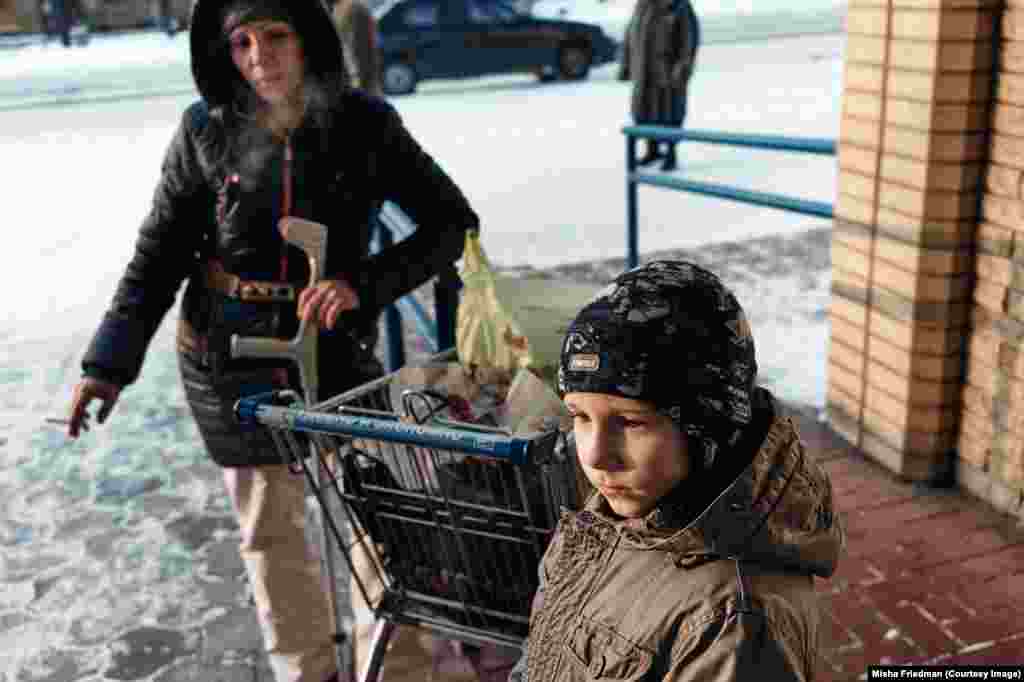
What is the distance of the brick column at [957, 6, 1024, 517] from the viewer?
3.22m

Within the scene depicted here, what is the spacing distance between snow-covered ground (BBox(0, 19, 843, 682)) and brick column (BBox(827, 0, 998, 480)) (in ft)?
2.84

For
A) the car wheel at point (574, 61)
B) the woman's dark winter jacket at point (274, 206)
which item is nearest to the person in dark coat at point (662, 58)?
the car wheel at point (574, 61)

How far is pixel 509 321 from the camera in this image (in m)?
2.32

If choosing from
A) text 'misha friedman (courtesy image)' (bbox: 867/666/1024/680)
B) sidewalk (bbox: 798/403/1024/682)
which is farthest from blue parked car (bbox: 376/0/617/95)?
text 'misha friedman (courtesy image)' (bbox: 867/666/1024/680)

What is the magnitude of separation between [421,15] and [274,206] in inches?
594

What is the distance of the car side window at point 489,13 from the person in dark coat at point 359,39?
6860 millimetres

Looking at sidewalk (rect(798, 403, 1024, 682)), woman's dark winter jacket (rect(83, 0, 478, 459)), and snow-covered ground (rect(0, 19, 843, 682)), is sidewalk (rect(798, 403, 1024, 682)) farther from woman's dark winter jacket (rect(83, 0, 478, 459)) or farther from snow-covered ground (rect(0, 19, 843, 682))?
woman's dark winter jacket (rect(83, 0, 478, 459))

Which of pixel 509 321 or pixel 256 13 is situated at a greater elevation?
pixel 256 13

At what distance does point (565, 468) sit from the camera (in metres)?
1.95

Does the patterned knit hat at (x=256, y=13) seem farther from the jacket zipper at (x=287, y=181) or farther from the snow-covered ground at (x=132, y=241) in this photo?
the snow-covered ground at (x=132, y=241)

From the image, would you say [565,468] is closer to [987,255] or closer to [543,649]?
[543,649]

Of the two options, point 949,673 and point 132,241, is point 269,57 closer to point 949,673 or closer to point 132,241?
point 949,673

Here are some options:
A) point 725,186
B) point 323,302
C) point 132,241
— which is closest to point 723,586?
point 323,302

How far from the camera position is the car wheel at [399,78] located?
1644 centimetres
